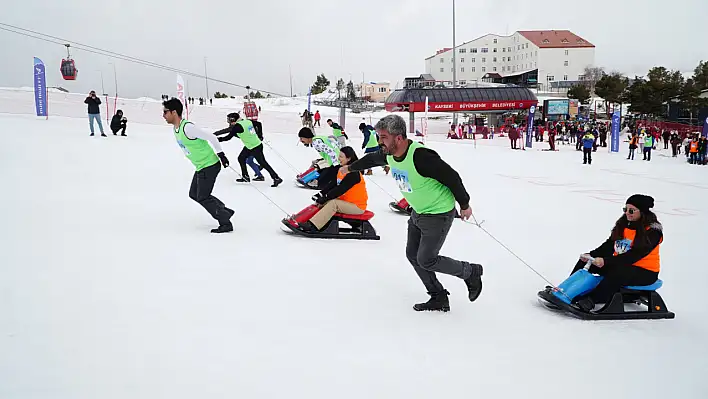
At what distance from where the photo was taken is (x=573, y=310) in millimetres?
4129

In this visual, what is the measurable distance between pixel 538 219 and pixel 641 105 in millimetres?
43196

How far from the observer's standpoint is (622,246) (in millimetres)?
4180

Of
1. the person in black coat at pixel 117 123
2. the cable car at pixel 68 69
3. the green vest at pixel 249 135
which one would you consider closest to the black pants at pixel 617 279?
the green vest at pixel 249 135

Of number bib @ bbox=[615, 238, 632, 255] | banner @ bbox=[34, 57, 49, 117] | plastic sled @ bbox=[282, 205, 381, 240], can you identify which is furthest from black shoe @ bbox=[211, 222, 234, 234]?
banner @ bbox=[34, 57, 49, 117]

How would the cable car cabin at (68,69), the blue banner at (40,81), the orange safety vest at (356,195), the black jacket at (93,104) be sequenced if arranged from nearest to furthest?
the orange safety vest at (356,195)
the black jacket at (93,104)
the blue banner at (40,81)
the cable car cabin at (68,69)

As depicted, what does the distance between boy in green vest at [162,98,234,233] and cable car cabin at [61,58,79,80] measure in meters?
27.1

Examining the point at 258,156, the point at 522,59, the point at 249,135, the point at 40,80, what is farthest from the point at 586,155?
the point at 522,59

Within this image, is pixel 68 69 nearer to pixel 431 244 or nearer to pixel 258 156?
pixel 258 156

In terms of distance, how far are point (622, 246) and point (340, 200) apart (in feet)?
11.0

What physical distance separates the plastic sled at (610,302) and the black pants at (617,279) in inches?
1.8

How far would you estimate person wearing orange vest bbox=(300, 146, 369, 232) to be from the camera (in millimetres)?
6465

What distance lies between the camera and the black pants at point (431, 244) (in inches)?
151

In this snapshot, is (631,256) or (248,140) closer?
(631,256)

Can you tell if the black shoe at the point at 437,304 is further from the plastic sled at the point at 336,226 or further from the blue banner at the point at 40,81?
the blue banner at the point at 40,81
